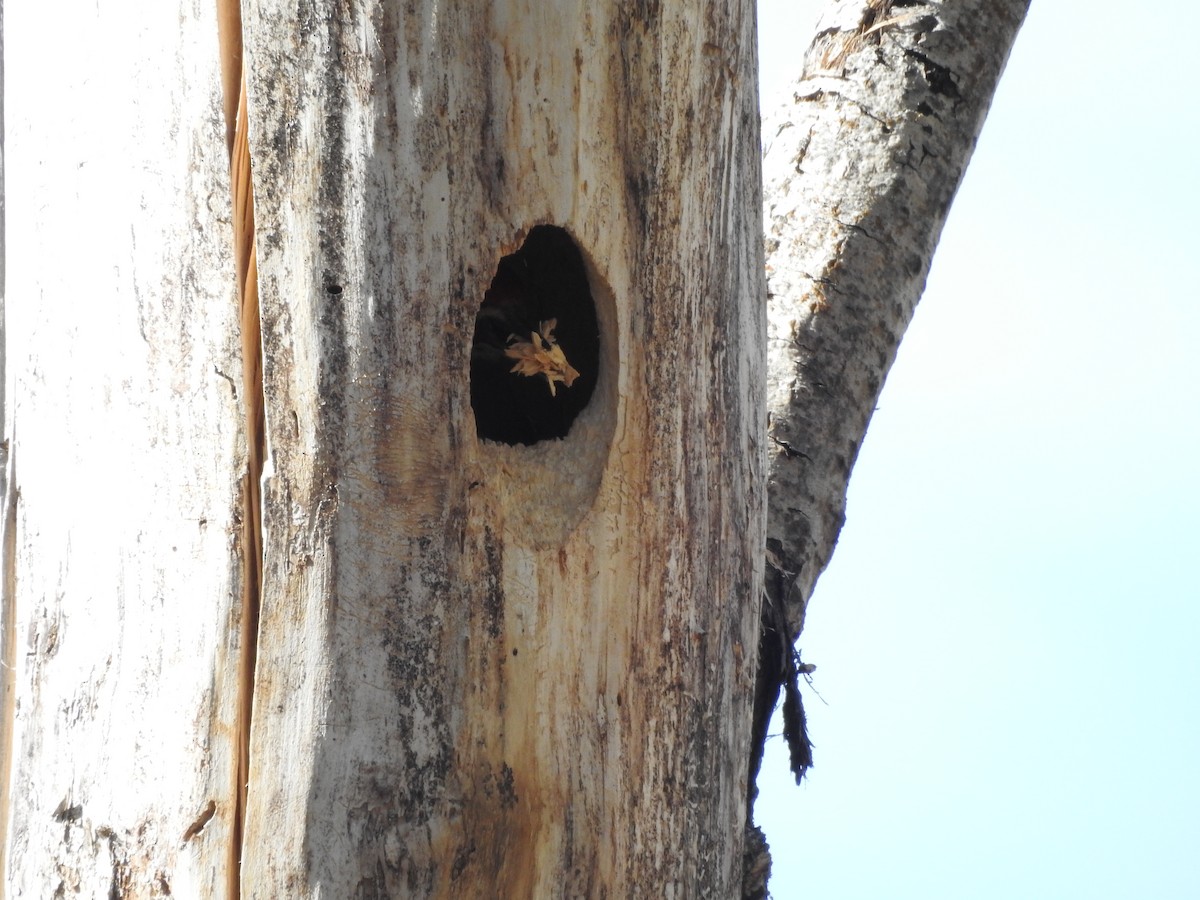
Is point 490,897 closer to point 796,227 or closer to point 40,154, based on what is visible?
point 40,154

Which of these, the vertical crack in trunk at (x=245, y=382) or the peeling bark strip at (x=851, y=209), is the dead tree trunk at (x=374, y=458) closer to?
the vertical crack in trunk at (x=245, y=382)

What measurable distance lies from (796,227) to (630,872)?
1306 millimetres

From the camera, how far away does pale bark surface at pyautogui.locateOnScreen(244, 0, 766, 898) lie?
1.44m

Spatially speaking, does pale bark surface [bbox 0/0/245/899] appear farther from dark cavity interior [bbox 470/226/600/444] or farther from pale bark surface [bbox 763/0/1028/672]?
pale bark surface [bbox 763/0/1028/672]

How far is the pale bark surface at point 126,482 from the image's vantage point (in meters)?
1.48

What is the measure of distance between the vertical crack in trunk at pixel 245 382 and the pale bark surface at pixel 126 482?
1cm

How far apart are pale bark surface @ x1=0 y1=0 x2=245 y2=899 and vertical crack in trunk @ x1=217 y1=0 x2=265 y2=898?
0.01 metres

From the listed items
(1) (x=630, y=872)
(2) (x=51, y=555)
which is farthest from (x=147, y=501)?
(1) (x=630, y=872)

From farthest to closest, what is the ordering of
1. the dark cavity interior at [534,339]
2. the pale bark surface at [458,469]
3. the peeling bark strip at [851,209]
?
1. the peeling bark strip at [851,209]
2. the dark cavity interior at [534,339]
3. the pale bark surface at [458,469]

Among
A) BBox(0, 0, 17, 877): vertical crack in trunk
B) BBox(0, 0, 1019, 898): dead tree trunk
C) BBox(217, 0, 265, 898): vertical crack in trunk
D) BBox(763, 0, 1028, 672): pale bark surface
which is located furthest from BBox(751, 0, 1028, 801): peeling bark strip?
BBox(0, 0, 17, 877): vertical crack in trunk

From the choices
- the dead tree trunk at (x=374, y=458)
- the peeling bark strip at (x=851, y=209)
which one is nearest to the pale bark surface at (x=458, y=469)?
the dead tree trunk at (x=374, y=458)

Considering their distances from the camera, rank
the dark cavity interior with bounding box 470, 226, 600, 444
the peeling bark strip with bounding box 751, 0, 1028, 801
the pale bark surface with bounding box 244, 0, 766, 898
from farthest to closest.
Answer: the peeling bark strip with bounding box 751, 0, 1028, 801 < the dark cavity interior with bounding box 470, 226, 600, 444 < the pale bark surface with bounding box 244, 0, 766, 898

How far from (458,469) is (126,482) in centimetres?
40

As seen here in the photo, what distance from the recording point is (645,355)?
62.9 inches
